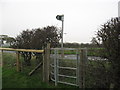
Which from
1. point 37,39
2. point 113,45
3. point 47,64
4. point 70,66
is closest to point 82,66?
point 70,66

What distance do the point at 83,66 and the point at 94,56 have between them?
0.58m

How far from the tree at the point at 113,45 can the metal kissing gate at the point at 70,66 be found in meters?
1.01

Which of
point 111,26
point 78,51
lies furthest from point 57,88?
point 111,26

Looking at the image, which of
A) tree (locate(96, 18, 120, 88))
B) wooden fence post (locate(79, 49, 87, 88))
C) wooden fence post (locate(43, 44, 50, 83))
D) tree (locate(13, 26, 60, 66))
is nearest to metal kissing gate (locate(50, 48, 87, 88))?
wooden fence post (locate(79, 49, 87, 88))

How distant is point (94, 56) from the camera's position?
4.08 m

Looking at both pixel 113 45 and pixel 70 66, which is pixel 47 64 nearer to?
pixel 70 66

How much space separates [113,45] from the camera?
11.7 ft

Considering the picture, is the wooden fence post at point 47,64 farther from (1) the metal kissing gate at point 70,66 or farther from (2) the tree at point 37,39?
(2) the tree at point 37,39

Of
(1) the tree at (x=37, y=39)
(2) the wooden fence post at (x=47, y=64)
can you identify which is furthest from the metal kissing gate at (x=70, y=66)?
(1) the tree at (x=37, y=39)

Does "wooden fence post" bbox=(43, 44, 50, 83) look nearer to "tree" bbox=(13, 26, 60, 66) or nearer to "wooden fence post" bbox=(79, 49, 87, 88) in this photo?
"wooden fence post" bbox=(79, 49, 87, 88)

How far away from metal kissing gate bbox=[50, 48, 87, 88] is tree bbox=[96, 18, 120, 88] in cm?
101

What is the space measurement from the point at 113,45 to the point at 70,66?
2.17 metres

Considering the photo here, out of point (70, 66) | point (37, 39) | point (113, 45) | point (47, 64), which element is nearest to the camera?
point (113, 45)

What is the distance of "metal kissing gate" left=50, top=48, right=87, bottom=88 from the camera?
4555mm
